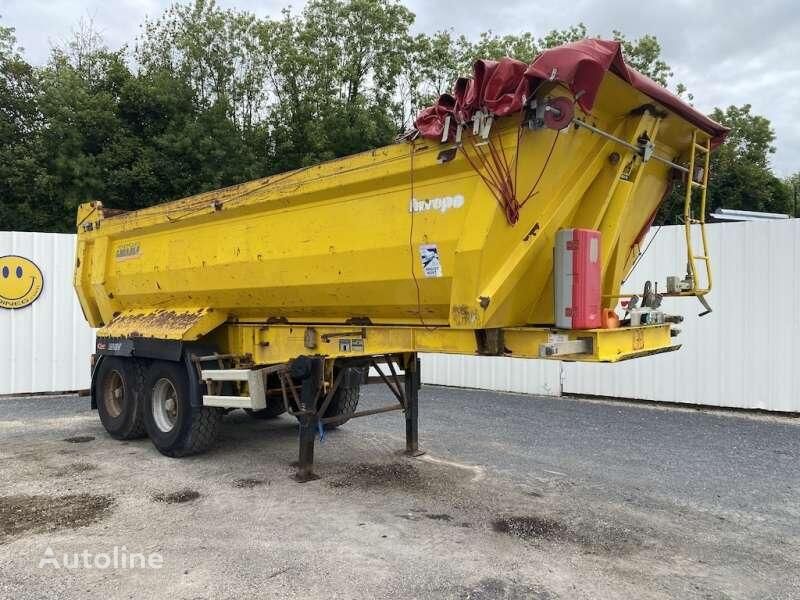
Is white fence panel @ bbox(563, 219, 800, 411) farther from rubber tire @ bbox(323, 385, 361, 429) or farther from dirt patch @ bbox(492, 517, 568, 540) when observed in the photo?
dirt patch @ bbox(492, 517, 568, 540)

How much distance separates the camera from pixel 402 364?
6438 mm

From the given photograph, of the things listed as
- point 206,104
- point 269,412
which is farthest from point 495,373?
point 206,104

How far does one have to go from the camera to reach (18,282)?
1055 centimetres

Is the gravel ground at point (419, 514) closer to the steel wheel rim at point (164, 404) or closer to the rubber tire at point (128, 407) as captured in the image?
the rubber tire at point (128, 407)

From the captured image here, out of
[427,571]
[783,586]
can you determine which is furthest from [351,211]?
[783,586]

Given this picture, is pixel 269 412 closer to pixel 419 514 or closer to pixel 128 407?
pixel 128 407

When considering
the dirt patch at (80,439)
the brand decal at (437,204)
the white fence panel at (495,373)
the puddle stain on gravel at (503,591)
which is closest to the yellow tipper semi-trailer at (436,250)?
the brand decal at (437,204)

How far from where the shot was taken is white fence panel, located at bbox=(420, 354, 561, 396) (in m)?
10.7

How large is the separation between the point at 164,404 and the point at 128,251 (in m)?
1.99

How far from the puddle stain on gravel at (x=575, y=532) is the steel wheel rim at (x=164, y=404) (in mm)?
3975

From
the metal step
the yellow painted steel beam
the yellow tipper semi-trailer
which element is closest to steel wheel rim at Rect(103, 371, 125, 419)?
the yellow tipper semi-trailer

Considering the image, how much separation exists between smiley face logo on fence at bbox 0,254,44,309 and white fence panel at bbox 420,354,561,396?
23.8 ft

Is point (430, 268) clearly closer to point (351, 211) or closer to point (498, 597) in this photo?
point (351, 211)

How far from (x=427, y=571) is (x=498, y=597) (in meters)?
0.52
